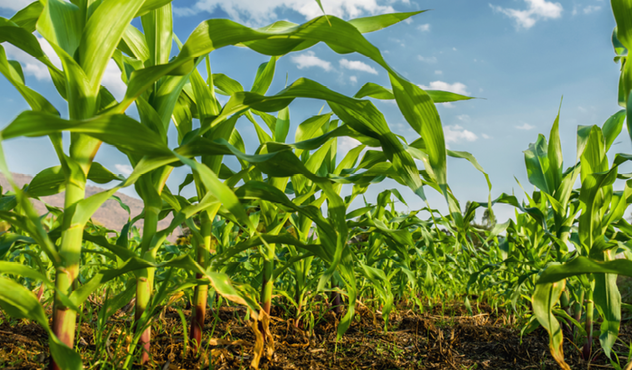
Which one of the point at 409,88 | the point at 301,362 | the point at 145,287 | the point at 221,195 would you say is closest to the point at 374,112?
the point at 409,88

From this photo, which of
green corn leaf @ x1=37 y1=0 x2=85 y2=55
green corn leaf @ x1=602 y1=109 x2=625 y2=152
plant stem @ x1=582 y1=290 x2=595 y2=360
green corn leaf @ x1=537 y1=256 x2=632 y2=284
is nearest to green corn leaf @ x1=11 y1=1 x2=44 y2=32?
green corn leaf @ x1=37 y1=0 x2=85 y2=55

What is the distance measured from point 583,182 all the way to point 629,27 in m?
0.45

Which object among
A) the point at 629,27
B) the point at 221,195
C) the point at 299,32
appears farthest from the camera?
the point at 629,27

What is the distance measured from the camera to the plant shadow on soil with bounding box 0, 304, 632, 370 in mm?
1067

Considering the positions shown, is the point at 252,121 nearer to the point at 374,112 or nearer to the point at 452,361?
the point at 374,112

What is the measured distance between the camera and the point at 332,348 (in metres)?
1.39

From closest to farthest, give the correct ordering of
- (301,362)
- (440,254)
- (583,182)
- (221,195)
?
1. (221,195)
2. (583,182)
3. (301,362)
4. (440,254)

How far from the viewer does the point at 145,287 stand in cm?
91

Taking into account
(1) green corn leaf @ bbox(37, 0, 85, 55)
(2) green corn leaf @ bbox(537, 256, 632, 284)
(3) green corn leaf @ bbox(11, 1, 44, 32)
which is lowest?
(2) green corn leaf @ bbox(537, 256, 632, 284)

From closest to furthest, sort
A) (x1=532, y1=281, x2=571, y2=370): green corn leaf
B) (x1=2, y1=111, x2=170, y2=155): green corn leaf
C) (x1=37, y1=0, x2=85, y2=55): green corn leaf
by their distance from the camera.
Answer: (x1=2, y1=111, x2=170, y2=155): green corn leaf < (x1=37, y1=0, x2=85, y2=55): green corn leaf < (x1=532, y1=281, x2=571, y2=370): green corn leaf

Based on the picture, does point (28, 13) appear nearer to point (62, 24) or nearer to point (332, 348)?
point (62, 24)

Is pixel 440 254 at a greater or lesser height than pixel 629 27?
lesser

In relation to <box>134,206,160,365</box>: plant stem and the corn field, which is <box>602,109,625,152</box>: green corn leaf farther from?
<box>134,206,160,365</box>: plant stem

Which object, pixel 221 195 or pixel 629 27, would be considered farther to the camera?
pixel 629 27
